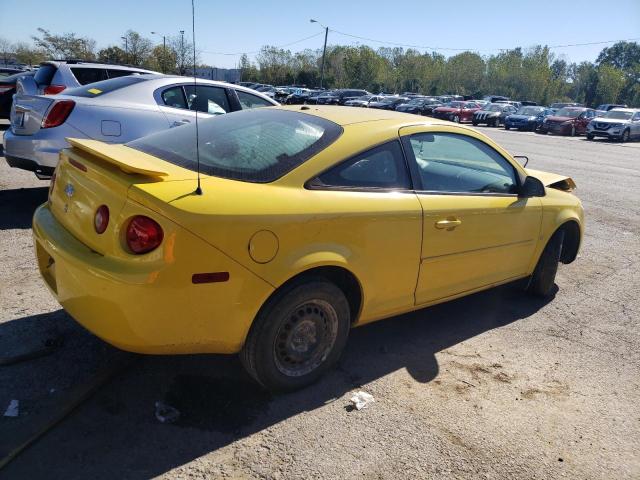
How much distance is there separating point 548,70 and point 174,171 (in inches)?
3666

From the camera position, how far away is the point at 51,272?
2.91 meters

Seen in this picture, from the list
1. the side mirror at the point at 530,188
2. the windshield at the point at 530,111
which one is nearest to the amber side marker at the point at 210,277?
the side mirror at the point at 530,188

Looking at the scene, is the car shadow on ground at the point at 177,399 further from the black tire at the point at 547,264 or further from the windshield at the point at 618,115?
the windshield at the point at 618,115

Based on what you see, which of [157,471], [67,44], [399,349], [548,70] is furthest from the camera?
[548,70]

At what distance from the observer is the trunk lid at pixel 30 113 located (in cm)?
579

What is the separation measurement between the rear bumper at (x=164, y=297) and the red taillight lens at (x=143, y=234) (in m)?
0.06

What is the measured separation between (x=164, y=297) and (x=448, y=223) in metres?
1.89

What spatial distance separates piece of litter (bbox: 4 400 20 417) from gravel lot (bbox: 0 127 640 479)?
3 cm

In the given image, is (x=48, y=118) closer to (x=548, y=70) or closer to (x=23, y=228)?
(x=23, y=228)

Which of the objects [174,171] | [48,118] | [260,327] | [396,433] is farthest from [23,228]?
[396,433]

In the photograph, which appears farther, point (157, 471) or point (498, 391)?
point (498, 391)

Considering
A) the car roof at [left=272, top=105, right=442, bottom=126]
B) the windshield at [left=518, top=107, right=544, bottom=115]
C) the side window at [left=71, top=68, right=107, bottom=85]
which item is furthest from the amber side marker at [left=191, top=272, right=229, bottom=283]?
the windshield at [left=518, top=107, right=544, bottom=115]

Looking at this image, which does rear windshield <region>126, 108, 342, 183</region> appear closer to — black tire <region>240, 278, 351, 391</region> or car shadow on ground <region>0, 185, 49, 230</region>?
black tire <region>240, 278, 351, 391</region>

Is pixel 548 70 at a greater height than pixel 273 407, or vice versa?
pixel 548 70
